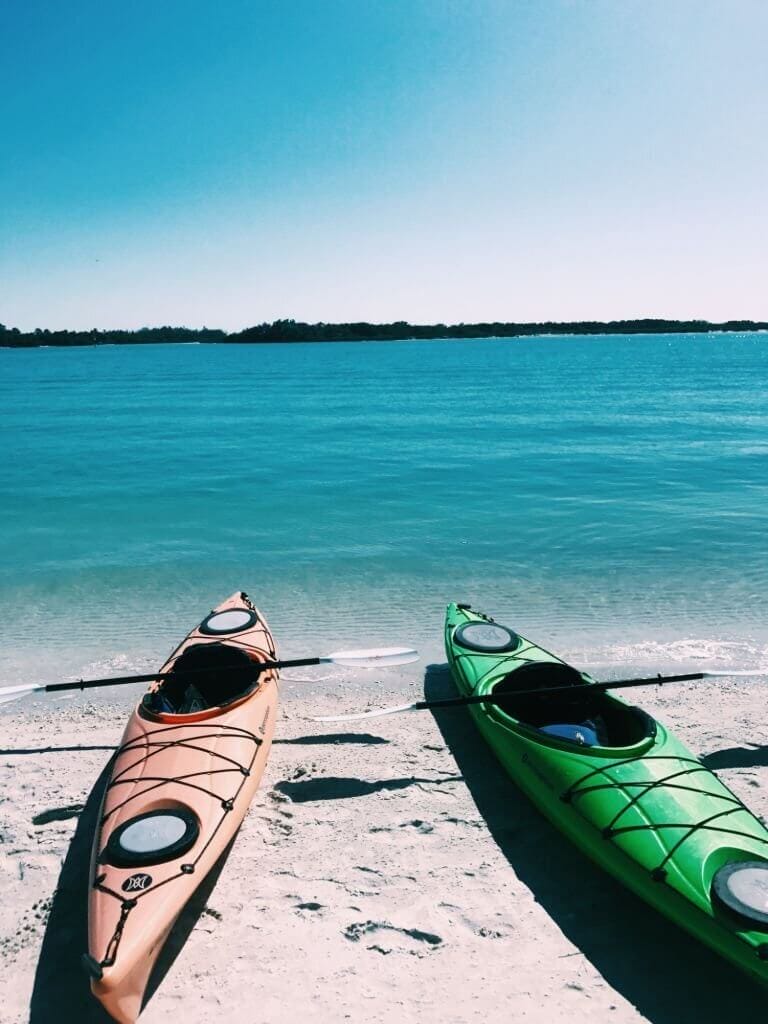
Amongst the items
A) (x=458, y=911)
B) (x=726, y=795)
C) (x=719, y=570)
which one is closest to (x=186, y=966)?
(x=458, y=911)

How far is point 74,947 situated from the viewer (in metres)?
4.46

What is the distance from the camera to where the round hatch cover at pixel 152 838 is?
4516 mm

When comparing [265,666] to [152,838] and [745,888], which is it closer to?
[152,838]

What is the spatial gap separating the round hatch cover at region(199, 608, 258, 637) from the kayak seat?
0.53 meters

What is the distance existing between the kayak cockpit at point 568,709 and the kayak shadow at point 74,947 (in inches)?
118

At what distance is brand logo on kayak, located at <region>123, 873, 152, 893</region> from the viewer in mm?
4273

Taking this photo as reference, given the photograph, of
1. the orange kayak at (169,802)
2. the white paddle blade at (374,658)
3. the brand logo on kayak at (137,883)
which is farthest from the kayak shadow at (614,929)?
the brand logo on kayak at (137,883)

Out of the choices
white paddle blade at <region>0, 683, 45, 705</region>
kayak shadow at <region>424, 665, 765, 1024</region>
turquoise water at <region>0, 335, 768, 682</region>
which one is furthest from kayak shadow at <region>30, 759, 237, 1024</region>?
turquoise water at <region>0, 335, 768, 682</region>

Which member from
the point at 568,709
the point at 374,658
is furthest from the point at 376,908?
the point at 374,658

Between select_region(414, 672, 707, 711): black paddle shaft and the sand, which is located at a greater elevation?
select_region(414, 672, 707, 711): black paddle shaft

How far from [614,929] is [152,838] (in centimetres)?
320

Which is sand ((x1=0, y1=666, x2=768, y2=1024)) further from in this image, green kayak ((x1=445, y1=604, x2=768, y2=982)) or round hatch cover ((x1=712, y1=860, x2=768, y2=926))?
round hatch cover ((x1=712, y1=860, x2=768, y2=926))

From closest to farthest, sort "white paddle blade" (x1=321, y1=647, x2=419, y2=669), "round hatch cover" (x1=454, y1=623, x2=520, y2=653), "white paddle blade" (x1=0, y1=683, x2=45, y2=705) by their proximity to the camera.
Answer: "white paddle blade" (x1=0, y1=683, x2=45, y2=705) < "white paddle blade" (x1=321, y1=647, x2=419, y2=669) < "round hatch cover" (x1=454, y1=623, x2=520, y2=653)

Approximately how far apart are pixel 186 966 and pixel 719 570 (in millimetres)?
10832
